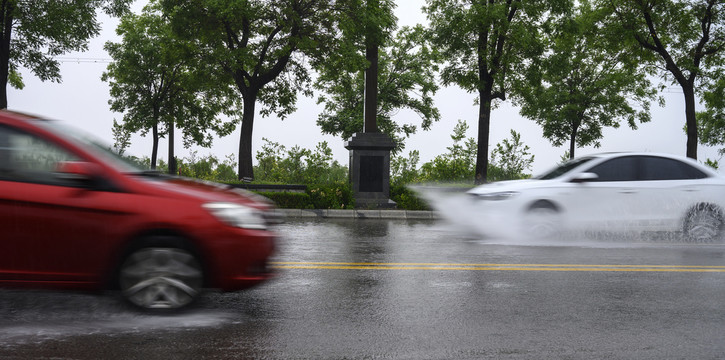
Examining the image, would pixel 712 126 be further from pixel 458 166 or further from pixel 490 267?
pixel 490 267

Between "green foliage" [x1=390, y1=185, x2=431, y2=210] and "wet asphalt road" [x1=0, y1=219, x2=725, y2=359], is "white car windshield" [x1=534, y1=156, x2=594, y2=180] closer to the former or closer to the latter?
"wet asphalt road" [x1=0, y1=219, x2=725, y2=359]

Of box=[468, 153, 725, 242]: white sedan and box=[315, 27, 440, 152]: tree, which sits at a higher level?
box=[315, 27, 440, 152]: tree

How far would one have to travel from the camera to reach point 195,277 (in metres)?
4.90

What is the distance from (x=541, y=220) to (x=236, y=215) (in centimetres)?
638

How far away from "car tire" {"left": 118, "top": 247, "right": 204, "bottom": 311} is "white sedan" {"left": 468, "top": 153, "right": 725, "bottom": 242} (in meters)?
6.21

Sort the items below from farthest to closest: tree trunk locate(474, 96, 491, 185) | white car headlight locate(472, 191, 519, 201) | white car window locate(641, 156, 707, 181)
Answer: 1. tree trunk locate(474, 96, 491, 185)
2. white car window locate(641, 156, 707, 181)
3. white car headlight locate(472, 191, 519, 201)

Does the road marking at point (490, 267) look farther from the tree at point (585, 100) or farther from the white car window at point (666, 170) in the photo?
the tree at point (585, 100)

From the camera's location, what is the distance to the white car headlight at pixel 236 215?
4902 mm

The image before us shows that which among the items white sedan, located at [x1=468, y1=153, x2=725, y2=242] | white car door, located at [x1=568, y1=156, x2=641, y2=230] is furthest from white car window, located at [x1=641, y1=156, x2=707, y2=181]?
white car door, located at [x1=568, y1=156, x2=641, y2=230]

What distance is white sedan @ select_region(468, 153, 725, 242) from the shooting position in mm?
9961

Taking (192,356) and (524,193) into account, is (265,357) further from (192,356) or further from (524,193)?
(524,193)

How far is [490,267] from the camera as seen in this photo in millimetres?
7520

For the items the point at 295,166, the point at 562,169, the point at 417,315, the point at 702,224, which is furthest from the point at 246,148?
the point at 417,315

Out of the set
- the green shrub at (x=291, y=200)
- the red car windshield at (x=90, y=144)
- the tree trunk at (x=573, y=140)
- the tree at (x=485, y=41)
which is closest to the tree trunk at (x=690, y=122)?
the tree at (x=485, y=41)
